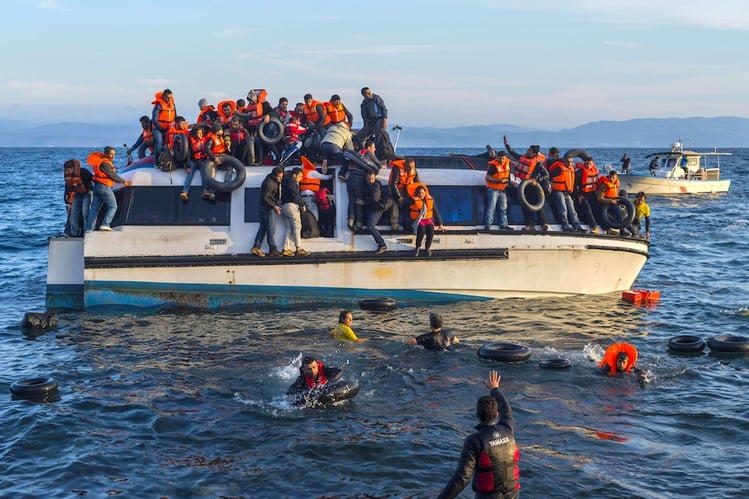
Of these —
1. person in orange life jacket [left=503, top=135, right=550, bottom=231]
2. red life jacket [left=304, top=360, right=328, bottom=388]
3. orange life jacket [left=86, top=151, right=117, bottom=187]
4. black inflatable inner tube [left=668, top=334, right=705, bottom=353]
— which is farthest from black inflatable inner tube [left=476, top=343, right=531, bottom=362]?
orange life jacket [left=86, top=151, right=117, bottom=187]

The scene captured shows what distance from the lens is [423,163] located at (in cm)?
1881

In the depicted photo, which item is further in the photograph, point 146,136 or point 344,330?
point 146,136

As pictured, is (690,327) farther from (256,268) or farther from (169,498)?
(169,498)

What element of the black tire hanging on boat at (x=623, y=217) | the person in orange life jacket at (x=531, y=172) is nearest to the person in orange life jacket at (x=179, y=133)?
the person in orange life jacket at (x=531, y=172)

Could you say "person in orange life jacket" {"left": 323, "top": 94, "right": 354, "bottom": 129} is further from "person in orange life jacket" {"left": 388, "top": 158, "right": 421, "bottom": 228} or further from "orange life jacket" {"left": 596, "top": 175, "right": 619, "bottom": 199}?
"orange life jacket" {"left": 596, "top": 175, "right": 619, "bottom": 199}

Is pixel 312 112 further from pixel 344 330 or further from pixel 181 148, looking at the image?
pixel 344 330

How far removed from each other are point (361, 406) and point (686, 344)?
6.43 meters

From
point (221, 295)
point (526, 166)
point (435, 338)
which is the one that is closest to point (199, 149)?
point (221, 295)

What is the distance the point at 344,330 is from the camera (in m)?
15.1

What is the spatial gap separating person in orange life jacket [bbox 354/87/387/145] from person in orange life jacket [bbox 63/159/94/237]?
6.04 meters

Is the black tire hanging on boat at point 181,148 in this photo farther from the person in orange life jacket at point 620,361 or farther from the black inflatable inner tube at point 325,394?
the person in orange life jacket at point 620,361

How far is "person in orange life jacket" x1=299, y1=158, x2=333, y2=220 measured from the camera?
17516 millimetres

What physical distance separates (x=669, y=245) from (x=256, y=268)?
18997 millimetres

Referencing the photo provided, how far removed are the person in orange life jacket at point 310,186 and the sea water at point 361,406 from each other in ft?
6.93
